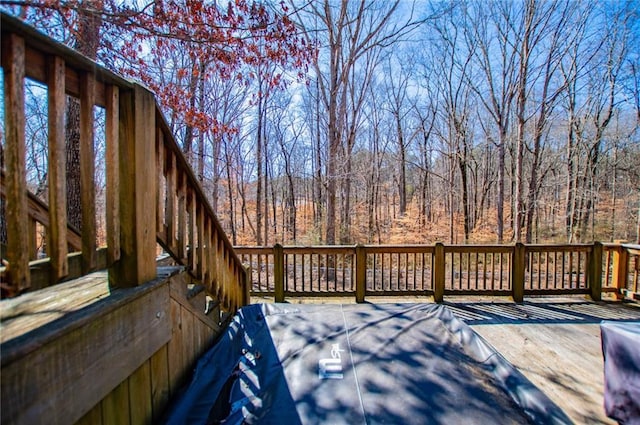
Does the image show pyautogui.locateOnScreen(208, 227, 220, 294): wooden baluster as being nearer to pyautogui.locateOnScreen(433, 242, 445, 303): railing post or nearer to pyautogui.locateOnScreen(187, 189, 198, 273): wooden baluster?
pyautogui.locateOnScreen(187, 189, 198, 273): wooden baluster

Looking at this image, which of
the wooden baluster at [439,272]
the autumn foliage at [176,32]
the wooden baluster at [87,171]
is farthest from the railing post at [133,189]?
the wooden baluster at [439,272]

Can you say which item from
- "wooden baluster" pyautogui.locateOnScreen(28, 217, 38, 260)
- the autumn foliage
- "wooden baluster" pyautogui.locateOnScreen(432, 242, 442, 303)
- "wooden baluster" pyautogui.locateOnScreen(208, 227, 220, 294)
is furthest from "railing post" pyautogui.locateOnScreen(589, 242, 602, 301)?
→ "wooden baluster" pyautogui.locateOnScreen(28, 217, 38, 260)

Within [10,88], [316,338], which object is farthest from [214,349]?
[10,88]

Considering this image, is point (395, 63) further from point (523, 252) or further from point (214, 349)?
point (214, 349)

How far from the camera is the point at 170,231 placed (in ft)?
7.00

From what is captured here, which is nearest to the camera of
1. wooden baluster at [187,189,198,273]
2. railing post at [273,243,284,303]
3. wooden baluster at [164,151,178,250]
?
wooden baluster at [164,151,178,250]

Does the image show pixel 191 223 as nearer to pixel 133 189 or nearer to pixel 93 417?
pixel 133 189

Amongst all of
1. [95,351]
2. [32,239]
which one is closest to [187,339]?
[95,351]

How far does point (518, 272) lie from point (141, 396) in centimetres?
513

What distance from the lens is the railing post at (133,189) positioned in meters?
1.61

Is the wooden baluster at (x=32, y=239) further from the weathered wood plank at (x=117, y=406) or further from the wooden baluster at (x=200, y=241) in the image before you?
the weathered wood plank at (x=117, y=406)

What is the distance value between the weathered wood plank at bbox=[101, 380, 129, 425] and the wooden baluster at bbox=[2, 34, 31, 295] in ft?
2.37

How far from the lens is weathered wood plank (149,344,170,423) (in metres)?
1.82

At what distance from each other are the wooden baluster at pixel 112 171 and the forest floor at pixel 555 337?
10.7ft
